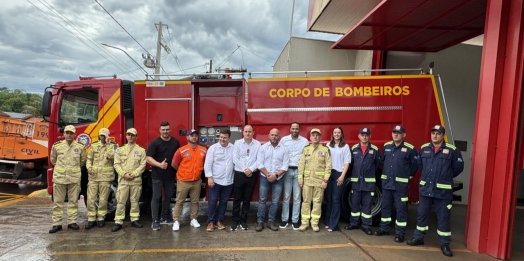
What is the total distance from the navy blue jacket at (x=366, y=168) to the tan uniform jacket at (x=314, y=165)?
1.61 ft

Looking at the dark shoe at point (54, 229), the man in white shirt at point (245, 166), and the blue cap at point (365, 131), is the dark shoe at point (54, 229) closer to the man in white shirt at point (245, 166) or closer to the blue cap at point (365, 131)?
the man in white shirt at point (245, 166)

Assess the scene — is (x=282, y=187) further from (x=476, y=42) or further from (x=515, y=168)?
(x=476, y=42)

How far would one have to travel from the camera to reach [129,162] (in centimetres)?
548

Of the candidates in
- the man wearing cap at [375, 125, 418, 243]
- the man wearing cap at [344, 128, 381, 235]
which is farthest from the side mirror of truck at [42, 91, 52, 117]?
the man wearing cap at [375, 125, 418, 243]

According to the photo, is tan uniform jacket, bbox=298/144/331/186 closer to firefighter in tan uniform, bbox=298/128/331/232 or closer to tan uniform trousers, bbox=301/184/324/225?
firefighter in tan uniform, bbox=298/128/331/232

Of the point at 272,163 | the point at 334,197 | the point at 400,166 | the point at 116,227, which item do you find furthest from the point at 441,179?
the point at 116,227

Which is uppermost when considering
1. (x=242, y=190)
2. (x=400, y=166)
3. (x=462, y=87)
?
(x=462, y=87)

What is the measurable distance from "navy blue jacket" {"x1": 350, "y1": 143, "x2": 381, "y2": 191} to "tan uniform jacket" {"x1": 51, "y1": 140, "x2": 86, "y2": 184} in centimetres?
453

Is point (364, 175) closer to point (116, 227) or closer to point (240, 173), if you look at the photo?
point (240, 173)

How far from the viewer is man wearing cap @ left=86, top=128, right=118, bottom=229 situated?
5.53 m

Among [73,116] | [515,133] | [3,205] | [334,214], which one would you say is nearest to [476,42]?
[515,133]

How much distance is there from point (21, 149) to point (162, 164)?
8.04m

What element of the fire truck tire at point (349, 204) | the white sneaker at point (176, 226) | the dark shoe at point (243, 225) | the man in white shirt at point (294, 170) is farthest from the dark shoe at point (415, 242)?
the white sneaker at point (176, 226)

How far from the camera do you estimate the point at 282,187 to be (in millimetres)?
5629
